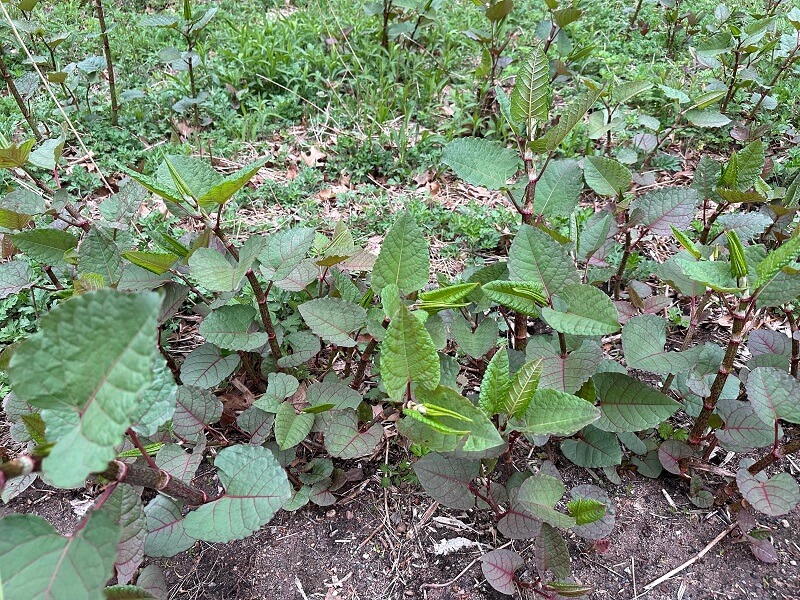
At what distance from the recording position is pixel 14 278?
176 cm


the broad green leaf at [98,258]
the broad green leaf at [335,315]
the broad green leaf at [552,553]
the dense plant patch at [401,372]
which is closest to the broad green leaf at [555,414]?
the dense plant patch at [401,372]

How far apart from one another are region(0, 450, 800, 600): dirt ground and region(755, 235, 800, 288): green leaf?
762 mm

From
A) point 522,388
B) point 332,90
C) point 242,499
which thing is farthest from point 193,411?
point 332,90

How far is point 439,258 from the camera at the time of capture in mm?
2695

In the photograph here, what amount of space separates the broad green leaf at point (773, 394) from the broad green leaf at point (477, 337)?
2.17 feet

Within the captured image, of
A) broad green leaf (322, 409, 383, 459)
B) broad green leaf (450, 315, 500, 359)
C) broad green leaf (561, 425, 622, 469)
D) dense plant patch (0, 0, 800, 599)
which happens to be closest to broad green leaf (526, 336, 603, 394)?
dense plant patch (0, 0, 800, 599)

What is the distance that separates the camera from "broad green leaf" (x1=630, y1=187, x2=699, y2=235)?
6.28 feet

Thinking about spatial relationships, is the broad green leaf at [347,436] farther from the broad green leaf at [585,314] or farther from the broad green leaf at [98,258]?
the broad green leaf at [98,258]

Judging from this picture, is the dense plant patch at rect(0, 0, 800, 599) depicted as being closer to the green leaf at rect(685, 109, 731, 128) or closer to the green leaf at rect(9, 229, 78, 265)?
the green leaf at rect(9, 229, 78, 265)

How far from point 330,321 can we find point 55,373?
0.82 metres

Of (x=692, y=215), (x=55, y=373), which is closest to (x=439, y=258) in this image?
(x=692, y=215)

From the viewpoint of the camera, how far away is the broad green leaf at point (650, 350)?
1516 millimetres

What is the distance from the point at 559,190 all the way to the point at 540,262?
1.28ft

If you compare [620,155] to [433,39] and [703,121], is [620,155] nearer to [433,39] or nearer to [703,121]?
[703,121]
